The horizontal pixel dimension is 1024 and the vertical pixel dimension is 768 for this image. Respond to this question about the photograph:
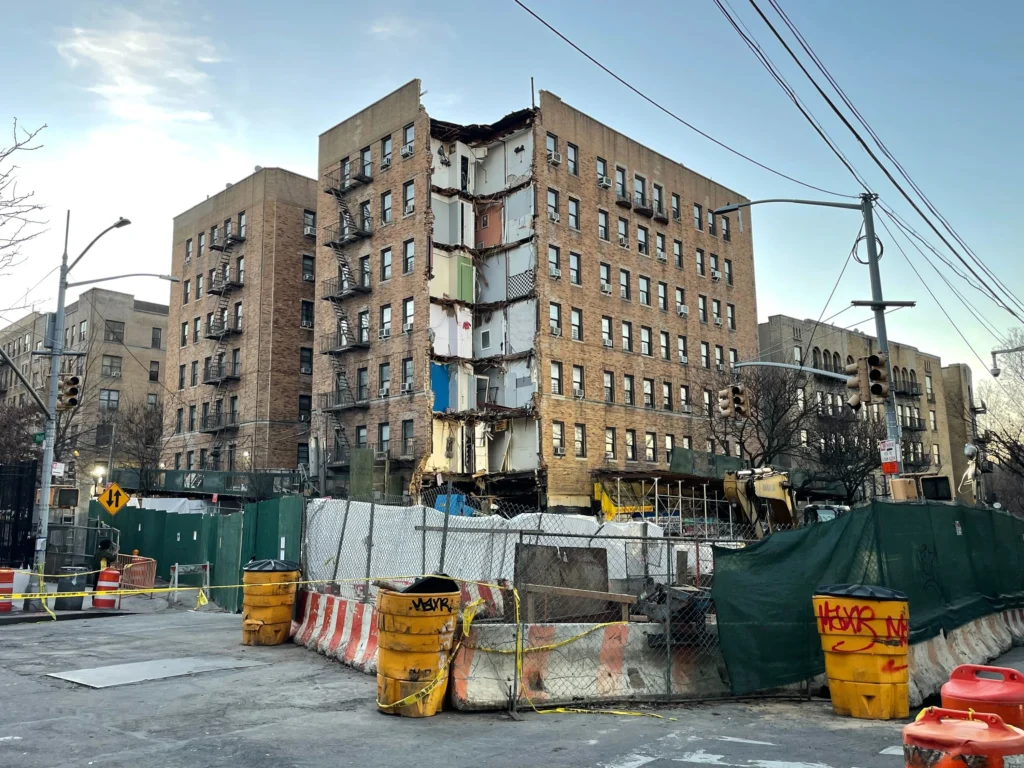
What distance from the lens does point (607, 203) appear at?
1882 inches

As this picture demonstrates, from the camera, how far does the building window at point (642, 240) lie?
4977 centimetres

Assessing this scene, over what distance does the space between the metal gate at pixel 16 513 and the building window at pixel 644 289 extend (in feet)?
110

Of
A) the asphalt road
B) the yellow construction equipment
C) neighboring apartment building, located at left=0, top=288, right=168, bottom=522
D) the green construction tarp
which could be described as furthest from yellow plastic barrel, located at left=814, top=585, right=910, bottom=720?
neighboring apartment building, located at left=0, top=288, right=168, bottom=522

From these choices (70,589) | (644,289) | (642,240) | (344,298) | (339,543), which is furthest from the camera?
(642,240)

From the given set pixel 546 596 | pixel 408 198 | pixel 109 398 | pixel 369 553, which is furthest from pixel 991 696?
pixel 109 398

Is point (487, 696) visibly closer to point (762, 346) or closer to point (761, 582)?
point (761, 582)

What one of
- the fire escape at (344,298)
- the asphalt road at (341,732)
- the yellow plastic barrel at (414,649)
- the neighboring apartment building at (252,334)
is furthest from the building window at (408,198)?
the yellow plastic barrel at (414,649)

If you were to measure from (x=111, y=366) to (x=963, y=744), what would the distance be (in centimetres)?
7762

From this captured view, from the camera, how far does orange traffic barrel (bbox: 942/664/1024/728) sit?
17.4 ft

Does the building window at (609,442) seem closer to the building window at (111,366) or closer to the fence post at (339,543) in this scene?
the fence post at (339,543)

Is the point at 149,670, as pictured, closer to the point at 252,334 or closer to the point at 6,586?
the point at 6,586

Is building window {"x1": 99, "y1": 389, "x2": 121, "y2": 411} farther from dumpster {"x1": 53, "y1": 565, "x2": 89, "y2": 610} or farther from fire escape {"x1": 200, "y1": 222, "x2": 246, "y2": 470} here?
dumpster {"x1": 53, "y1": 565, "x2": 89, "y2": 610}

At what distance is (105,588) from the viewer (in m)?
20.7

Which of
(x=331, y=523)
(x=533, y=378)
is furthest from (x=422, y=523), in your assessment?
(x=533, y=378)
